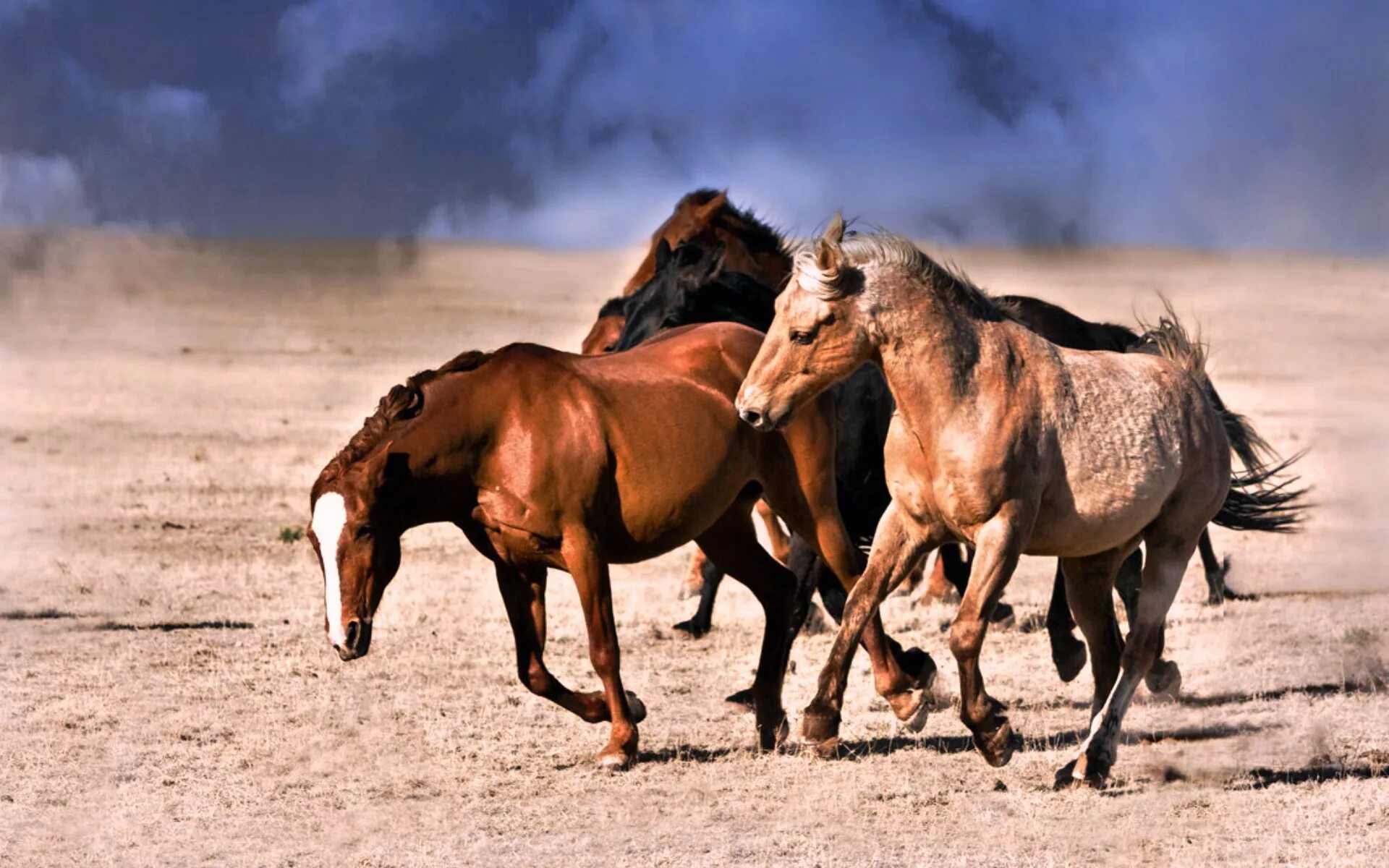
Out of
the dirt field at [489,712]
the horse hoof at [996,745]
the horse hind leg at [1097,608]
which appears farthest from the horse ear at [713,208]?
the horse hoof at [996,745]

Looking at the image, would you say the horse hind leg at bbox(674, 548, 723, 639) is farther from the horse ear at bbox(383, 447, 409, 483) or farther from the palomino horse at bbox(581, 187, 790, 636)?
the horse ear at bbox(383, 447, 409, 483)

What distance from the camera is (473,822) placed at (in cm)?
658

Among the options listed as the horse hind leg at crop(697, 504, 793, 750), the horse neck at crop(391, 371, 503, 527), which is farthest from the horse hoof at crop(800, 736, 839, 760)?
the horse neck at crop(391, 371, 503, 527)

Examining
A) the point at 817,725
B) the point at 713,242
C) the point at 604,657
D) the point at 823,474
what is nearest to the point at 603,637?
the point at 604,657

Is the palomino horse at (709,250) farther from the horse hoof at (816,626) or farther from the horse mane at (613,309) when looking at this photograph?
the horse hoof at (816,626)

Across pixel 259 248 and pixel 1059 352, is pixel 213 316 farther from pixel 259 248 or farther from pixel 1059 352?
pixel 1059 352

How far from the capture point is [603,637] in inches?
288

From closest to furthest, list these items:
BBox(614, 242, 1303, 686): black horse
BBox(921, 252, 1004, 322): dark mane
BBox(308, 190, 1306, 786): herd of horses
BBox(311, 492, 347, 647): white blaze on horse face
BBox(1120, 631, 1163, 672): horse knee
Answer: BBox(308, 190, 1306, 786): herd of horses < BBox(921, 252, 1004, 322): dark mane < BBox(1120, 631, 1163, 672): horse knee < BBox(311, 492, 347, 647): white blaze on horse face < BBox(614, 242, 1303, 686): black horse

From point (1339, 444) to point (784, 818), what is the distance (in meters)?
17.1

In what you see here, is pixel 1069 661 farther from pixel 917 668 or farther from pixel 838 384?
pixel 838 384

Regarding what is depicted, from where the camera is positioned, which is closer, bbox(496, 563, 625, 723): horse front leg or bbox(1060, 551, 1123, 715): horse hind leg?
bbox(1060, 551, 1123, 715): horse hind leg

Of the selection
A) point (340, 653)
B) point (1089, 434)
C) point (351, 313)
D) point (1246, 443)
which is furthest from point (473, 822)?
point (351, 313)

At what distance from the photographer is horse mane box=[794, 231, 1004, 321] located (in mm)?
6691

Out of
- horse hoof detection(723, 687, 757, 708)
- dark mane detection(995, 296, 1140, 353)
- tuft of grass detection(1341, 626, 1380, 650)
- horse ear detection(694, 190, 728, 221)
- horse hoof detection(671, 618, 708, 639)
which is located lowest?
horse hoof detection(723, 687, 757, 708)
